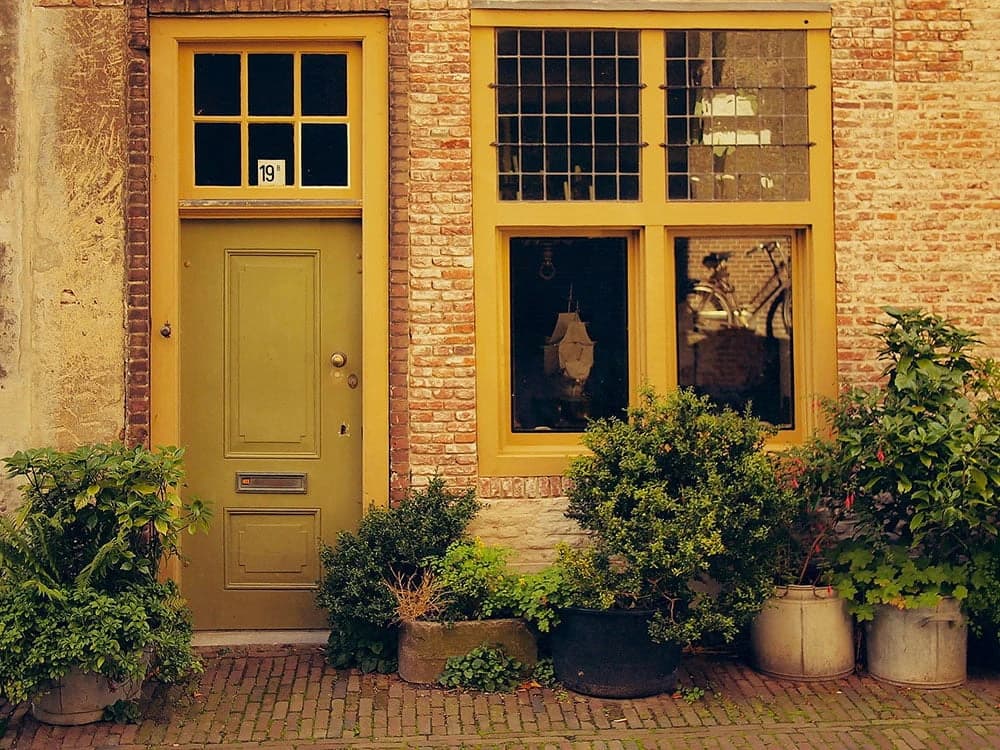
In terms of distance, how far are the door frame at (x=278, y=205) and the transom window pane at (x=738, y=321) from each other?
1871mm

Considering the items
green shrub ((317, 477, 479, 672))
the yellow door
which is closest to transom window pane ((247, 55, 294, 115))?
the yellow door

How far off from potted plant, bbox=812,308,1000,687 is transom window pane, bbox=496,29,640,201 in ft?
6.30

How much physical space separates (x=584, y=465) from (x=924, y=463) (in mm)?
1771

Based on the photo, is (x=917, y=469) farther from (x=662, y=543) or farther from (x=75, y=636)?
(x=75, y=636)

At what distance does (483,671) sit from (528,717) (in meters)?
0.44

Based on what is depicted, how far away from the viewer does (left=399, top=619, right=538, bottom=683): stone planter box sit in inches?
250

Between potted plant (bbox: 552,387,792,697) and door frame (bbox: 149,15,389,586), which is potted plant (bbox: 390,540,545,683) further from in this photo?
door frame (bbox: 149,15,389,586)

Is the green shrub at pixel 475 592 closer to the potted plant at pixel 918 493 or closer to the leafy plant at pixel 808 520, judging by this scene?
the leafy plant at pixel 808 520

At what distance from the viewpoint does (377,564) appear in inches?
256

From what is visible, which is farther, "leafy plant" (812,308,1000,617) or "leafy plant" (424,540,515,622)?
"leafy plant" (424,540,515,622)

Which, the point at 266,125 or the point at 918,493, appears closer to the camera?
the point at 918,493

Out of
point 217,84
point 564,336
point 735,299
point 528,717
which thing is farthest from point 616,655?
point 217,84

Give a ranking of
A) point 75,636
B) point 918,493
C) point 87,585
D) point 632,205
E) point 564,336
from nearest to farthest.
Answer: point 75,636 → point 87,585 → point 918,493 → point 632,205 → point 564,336

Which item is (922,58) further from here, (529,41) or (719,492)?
(719,492)
